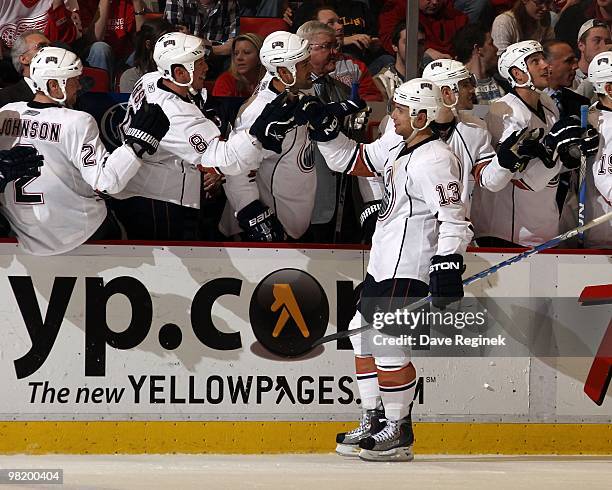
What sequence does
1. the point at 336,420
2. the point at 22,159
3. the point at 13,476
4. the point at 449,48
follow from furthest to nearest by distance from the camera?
the point at 449,48 < the point at 336,420 < the point at 22,159 < the point at 13,476

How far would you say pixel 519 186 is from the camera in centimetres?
605

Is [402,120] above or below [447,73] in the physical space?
below

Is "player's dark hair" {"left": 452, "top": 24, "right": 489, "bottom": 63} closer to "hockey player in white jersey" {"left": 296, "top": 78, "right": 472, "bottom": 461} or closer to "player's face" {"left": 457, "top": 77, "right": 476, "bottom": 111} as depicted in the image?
"player's face" {"left": 457, "top": 77, "right": 476, "bottom": 111}

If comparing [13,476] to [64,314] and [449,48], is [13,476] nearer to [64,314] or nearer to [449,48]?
[64,314]

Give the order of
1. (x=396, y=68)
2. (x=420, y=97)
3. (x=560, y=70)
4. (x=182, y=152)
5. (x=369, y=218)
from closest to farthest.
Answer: (x=420, y=97) → (x=182, y=152) → (x=369, y=218) → (x=396, y=68) → (x=560, y=70)

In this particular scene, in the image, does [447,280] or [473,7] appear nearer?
[447,280]

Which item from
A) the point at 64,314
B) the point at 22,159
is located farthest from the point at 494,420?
the point at 22,159

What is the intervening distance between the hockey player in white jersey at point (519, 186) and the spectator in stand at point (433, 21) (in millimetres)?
408

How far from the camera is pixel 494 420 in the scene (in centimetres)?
604

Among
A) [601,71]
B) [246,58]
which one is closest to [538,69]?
[601,71]

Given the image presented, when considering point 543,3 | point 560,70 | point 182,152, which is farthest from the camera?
point 543,3

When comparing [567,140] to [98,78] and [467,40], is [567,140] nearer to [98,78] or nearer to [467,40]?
[467,40]

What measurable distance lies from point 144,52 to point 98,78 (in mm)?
239

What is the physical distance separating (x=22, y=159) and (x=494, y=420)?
2.30 m
